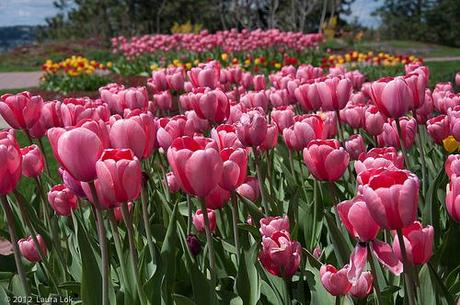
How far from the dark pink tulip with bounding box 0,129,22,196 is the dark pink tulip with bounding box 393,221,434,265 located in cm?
92

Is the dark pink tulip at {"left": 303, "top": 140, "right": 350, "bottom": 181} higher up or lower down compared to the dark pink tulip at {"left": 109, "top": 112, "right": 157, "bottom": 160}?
lower down

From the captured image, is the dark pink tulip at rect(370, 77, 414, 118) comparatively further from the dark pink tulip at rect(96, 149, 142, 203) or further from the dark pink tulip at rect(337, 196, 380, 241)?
the dark pink tulip at rect(96, 149, 142, 203)

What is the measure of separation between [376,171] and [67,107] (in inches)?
53.2

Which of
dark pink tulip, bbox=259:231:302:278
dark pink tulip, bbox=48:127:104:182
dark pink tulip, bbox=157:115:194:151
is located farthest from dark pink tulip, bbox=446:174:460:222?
dark pink tulip, bbox=157:115:194:151

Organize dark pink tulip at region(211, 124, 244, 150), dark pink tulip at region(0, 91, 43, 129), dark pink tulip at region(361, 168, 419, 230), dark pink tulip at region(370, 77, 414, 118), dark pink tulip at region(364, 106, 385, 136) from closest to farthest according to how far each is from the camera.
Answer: dark pink tulip at region(361, 168, 419, 230), dark pink tulip at region(211, 124, 244, 150), dark pink tulip at region(370, 77, 414, 118), dark pink tulip at region(0, 91, 43, 129), dark pink tulip at region(364, 106, 385, 136)

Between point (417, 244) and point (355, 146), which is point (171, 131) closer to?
point (355, 146)

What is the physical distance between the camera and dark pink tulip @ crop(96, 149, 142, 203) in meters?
1.34

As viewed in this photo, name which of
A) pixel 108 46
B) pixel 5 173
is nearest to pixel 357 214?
pixel 5 173

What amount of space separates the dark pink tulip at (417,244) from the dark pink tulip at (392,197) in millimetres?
144

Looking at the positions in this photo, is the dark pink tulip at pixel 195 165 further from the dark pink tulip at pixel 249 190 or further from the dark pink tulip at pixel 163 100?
the dark pink tulip at pixel 163 100

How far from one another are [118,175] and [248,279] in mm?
576

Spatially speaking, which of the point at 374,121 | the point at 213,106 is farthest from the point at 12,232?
the point at 374,121

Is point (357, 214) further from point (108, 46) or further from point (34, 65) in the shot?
point (108, 46)

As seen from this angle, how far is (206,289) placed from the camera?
1.60 metres
